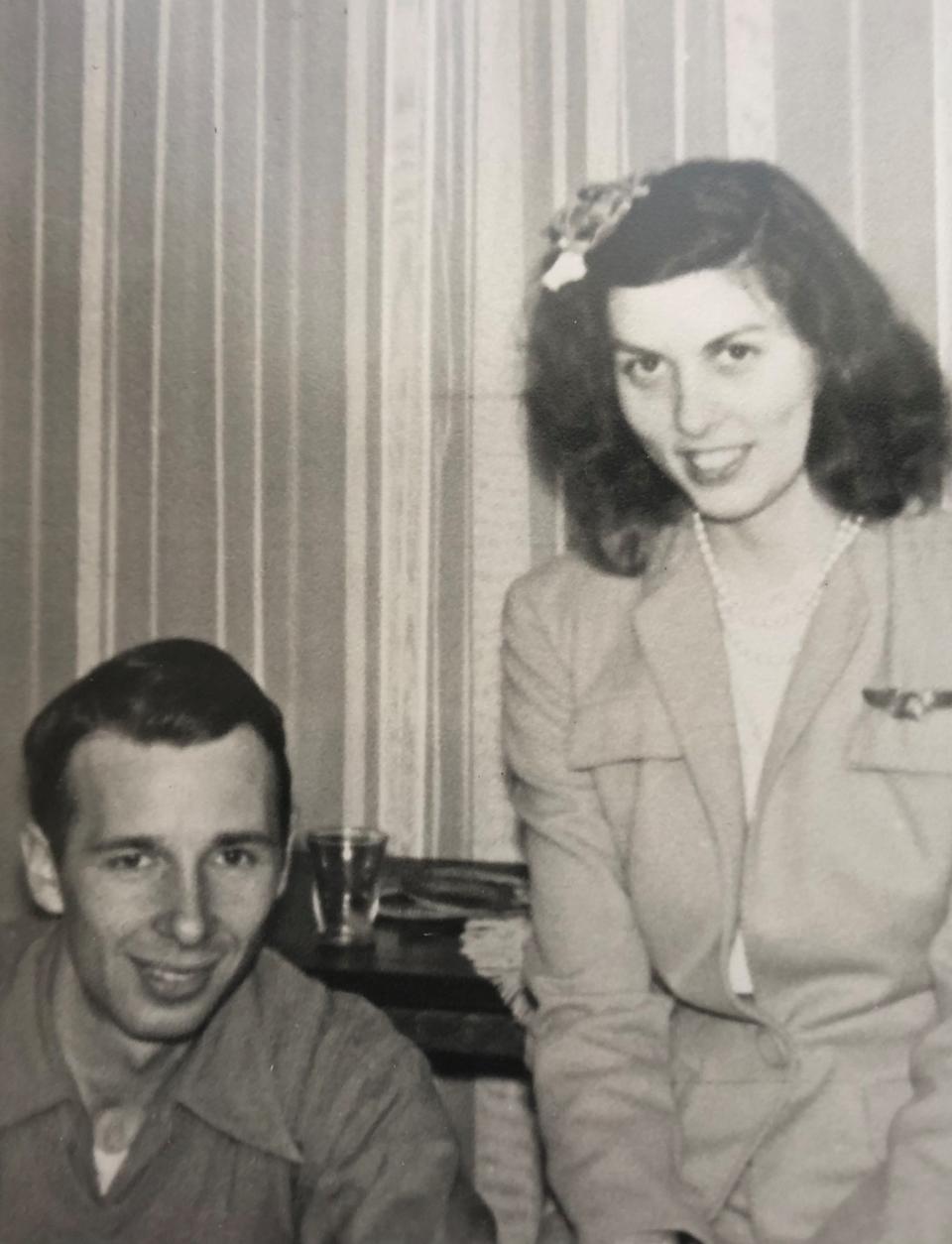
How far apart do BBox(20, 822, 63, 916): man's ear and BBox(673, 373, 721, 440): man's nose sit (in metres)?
0.52

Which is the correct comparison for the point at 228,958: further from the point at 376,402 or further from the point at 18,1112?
the point at 376,402

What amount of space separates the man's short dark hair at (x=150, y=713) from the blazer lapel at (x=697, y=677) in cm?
27

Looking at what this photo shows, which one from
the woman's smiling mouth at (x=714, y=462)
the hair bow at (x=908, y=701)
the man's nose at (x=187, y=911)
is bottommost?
the man's nose at (x=187, y=911)

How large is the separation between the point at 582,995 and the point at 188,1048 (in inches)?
10.4

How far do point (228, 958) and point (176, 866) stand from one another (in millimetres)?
68

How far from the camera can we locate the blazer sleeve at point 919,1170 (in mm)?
815

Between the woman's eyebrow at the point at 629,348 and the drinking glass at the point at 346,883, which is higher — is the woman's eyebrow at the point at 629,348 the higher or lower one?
the higher one

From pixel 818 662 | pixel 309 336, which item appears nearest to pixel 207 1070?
pixel 818 662

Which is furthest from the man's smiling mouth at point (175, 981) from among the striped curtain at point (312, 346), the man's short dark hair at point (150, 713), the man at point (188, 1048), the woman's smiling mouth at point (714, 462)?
the striped curtain at point (312, 346)

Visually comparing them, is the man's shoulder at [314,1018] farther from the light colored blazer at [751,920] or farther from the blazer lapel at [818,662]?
the blazer lapel at [818,662]

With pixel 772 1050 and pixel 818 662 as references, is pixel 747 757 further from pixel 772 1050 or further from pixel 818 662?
pixel 772 1050

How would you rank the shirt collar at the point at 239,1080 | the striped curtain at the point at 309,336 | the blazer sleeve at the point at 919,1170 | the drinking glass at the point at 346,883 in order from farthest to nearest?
the striped curtain at the point at 309,336
the drinking glass at the point at 346,883
the shirt collar at the point at 239,1080
the blazer sleeve at the point at 919,1170

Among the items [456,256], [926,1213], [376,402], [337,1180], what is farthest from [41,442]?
[926,1213]

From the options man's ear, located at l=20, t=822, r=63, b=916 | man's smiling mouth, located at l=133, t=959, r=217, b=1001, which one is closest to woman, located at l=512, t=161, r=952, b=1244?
man's smiling mouth, located at l=133, t=959, r=217, b=1001
